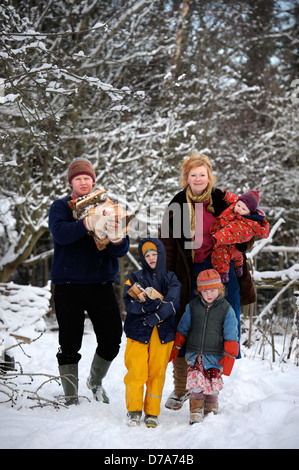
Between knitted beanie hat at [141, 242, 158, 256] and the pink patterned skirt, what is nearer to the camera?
the pink patterned skirt

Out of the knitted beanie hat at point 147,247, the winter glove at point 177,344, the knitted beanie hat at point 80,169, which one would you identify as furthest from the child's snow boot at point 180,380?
the knitted beanie hat at point 80,169

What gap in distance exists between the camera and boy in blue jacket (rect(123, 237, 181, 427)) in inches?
110

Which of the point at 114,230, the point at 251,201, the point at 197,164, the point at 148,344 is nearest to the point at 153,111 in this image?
the point at 197,164

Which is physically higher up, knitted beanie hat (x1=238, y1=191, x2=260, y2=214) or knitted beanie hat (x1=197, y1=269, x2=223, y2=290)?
knitted beanie hat (x1=238, y1=191, x2=260, y2=214)

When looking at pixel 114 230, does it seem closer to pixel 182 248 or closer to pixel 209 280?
pixel 182 248

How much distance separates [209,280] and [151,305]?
41 centimetres

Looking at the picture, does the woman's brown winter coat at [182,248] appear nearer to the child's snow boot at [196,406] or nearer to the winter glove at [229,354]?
the winter glove at [229,354]

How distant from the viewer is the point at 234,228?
2.93 metres

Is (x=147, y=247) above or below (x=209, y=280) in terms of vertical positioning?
above

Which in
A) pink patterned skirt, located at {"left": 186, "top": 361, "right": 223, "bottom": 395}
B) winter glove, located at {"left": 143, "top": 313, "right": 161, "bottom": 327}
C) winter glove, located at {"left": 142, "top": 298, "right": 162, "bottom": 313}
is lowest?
pink patterned skirt, located at {"left": 186, "top": 361, "right": 223, "bottom": 395}

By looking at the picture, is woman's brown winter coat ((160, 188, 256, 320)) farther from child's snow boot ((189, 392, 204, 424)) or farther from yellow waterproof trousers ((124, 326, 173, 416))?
child's snow boot ((189, 392, 204, 424))

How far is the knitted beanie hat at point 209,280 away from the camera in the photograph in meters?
2.92

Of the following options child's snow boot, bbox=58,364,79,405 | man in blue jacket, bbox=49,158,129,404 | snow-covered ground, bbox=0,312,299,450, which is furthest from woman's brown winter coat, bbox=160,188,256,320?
child's snow boot, bbox=58,364,79,405
